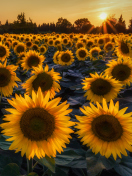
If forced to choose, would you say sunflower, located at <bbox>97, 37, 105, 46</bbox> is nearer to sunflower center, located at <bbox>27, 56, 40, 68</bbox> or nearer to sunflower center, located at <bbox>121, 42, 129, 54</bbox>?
sunflower center, located at <bbox>121, 42, 129, 54</bbox>

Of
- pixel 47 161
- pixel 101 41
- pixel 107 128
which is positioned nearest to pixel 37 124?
pixel 47 161

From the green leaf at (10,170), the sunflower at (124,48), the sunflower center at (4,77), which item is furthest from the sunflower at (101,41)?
the green leaf at (10,170)

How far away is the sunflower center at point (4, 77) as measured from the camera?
3.08m

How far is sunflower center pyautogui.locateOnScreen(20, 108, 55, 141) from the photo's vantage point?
154cm

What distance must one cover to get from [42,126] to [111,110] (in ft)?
2.20

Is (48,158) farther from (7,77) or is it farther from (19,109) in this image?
(7,77)

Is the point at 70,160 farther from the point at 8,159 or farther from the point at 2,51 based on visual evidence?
the point at 2,51

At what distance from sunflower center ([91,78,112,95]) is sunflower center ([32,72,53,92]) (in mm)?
656

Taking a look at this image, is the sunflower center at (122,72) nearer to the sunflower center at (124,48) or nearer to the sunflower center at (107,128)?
the sunflower center at (124,48)

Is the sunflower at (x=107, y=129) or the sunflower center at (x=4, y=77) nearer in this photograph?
the sunflower at (x=107, y=129)

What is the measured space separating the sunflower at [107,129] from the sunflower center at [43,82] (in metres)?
1.11

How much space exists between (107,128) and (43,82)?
133 cm

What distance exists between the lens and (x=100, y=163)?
1741 millimetres

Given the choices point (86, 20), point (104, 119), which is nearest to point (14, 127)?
point (104, 119)
